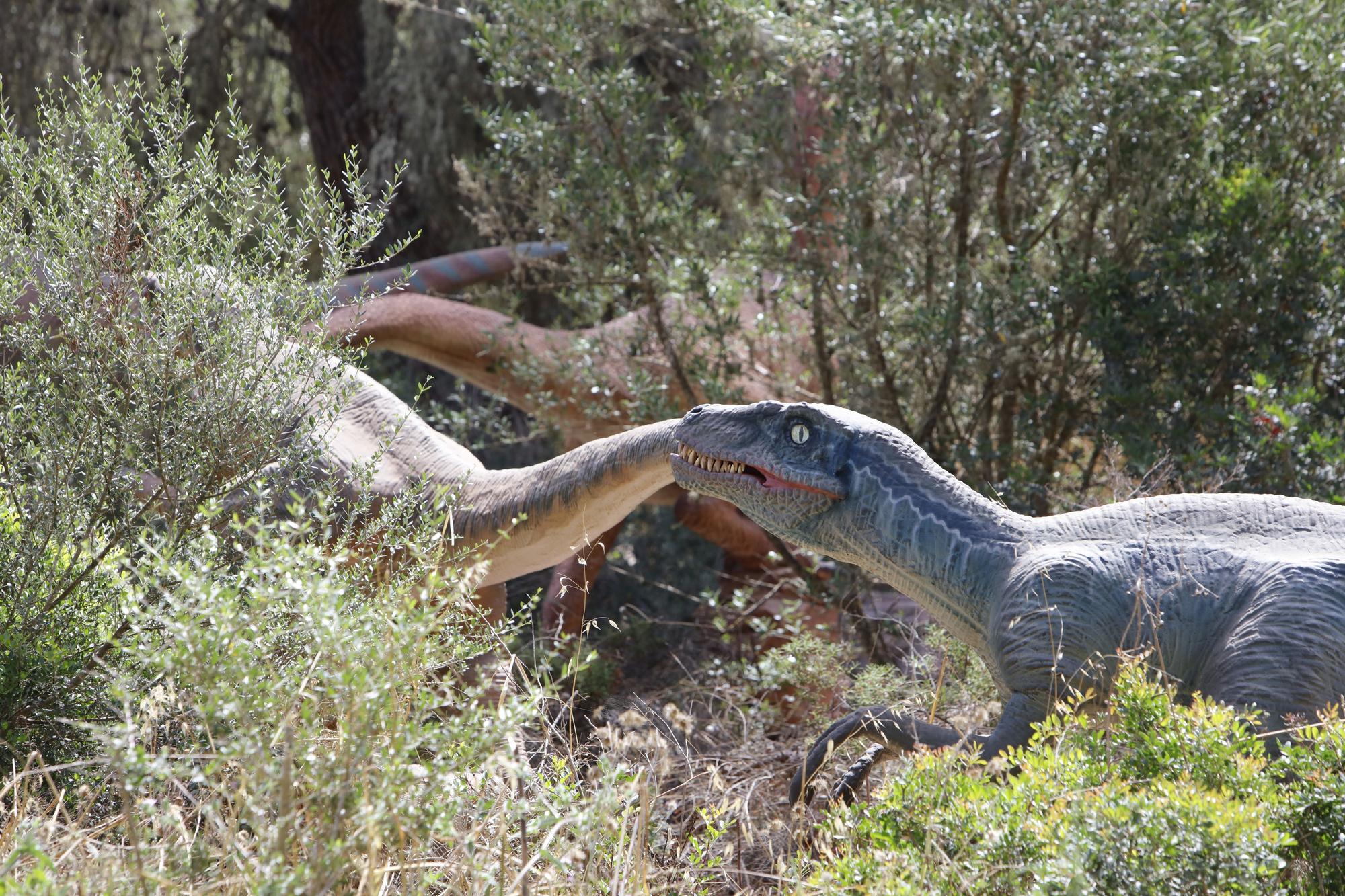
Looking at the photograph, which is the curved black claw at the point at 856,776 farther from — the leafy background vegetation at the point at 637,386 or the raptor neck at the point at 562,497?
the raptor neck at the point at 562,497

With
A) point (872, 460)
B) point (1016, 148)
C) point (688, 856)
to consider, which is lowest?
point (688, 856)

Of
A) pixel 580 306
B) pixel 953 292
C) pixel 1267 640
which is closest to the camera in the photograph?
pixel 1267 640

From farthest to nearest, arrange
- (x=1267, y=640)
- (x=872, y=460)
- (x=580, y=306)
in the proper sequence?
(x=580, y=306) < (x=872, y=460) < (x=1267, y=640)

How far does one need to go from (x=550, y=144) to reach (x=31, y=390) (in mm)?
2518

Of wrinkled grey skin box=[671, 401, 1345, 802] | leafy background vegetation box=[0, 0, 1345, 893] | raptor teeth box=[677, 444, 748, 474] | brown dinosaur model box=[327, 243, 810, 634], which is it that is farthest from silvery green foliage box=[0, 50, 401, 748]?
brown dinosaur model box=[327, 243, 810, 634]

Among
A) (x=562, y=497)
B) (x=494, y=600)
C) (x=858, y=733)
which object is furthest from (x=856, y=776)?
(x=494, y=600)

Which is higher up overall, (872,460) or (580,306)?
(872,460)

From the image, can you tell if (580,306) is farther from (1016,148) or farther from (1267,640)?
(1267,640)

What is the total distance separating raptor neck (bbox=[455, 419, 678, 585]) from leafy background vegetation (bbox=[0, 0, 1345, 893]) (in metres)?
0.25

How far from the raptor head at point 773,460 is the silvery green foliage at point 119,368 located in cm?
96

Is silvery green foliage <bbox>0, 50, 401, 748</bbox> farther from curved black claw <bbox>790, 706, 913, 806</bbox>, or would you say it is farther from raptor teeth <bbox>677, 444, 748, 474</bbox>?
curved black claw <bbox>790, 706, 913, 806</bbox>

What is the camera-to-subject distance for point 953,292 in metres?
4.92

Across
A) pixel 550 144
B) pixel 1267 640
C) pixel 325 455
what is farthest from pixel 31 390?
pixel 1267 640

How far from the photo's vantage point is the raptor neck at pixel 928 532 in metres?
2.71
